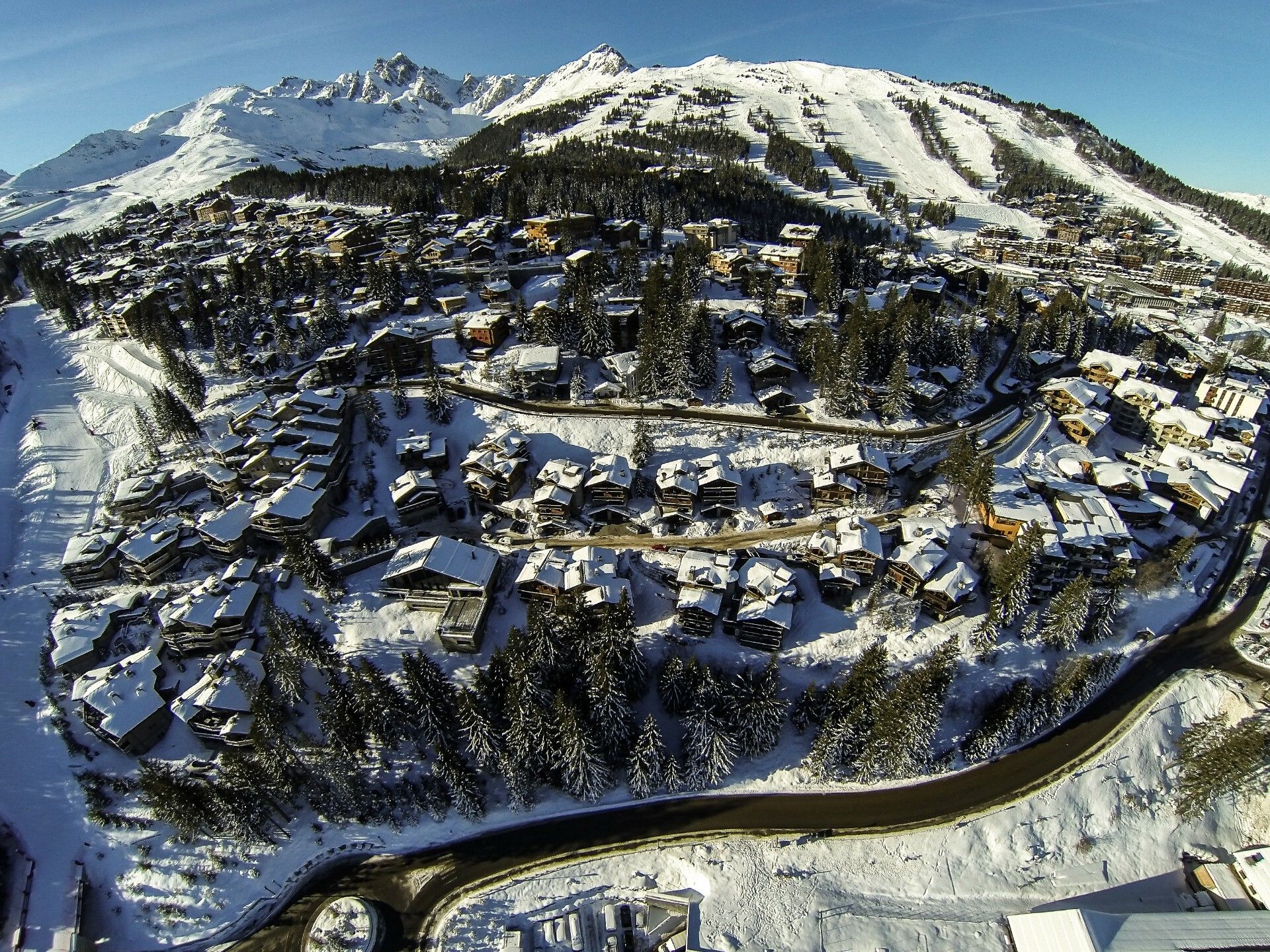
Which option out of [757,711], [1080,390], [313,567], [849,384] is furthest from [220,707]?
[1080,390]

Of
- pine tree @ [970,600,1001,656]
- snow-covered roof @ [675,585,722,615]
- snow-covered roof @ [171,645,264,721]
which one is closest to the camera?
snow-covered roof @ [171,645,264,721]

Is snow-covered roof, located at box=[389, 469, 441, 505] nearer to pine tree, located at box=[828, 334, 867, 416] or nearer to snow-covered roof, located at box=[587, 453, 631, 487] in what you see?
snow-covered roof, located at box=[587, 453, 631, 487]

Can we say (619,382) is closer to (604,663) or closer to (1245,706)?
(604,663)

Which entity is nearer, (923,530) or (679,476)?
(923,530)

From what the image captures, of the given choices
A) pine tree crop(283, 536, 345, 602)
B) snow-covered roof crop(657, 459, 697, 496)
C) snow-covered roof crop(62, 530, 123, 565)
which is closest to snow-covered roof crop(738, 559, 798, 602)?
snow-covered roof crop(657, 459, 697, 496)

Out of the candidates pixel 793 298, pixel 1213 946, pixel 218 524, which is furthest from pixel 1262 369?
pixel 218 524

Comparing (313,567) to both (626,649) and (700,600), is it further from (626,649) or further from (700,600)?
(700,600)
